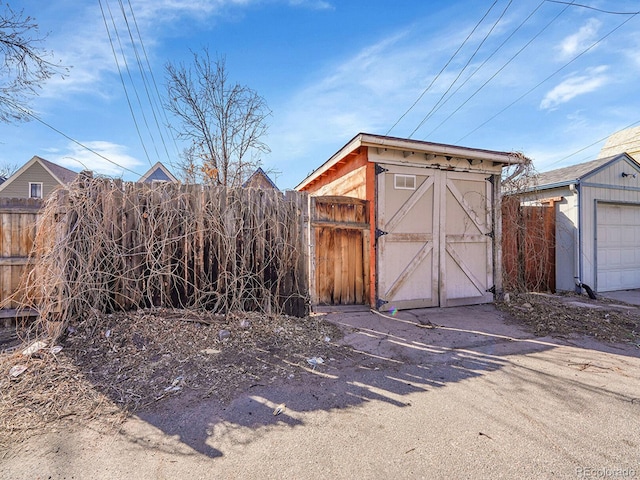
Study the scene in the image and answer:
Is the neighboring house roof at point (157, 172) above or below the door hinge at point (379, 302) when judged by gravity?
above

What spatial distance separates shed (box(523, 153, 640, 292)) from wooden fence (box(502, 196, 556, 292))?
24cm

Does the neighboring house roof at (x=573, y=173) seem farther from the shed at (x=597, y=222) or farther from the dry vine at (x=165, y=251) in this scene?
the dry vine at (x=165, y=251)

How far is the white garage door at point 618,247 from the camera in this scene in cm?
686

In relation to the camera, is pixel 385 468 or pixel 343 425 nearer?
pixel 385 468

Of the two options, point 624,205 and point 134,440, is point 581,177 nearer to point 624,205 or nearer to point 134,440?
point 624,205

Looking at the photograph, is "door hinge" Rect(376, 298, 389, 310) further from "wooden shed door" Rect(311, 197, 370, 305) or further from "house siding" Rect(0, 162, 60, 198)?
"house siding" Rect(0, 162, 60, 198)

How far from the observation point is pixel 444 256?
5113 mm

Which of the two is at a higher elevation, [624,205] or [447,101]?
[447,101]

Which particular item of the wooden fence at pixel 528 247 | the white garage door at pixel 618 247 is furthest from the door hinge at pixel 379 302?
the white garage door at pixel 618 247

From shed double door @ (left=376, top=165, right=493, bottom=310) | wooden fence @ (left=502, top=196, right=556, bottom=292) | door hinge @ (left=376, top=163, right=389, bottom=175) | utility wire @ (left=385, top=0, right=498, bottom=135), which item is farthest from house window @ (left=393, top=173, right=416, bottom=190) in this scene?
utility wire @ (left=385, top=0, right=498, bottom=135)

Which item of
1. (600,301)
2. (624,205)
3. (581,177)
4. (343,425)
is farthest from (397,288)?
(624,205)

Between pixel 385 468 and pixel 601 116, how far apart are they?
42.8ft

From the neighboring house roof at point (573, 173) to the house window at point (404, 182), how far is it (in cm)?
Result: 405

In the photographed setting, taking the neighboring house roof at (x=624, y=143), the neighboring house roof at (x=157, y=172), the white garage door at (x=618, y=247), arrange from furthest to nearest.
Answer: the neighboring house roof at (x=157, y=172) < the neighboring house roof at (x=624, y=143) < the white garage door at (x=618, y=247)
